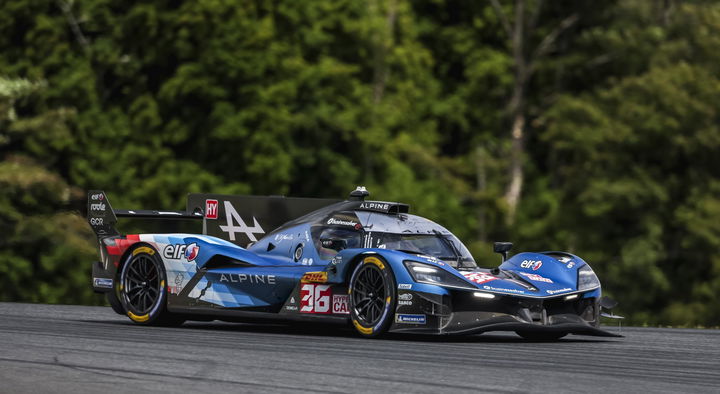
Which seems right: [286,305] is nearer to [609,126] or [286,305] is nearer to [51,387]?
[51,387]

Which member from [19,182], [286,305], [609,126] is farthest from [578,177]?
[286,305]

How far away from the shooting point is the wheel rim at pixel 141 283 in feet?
44.4

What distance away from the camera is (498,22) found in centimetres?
4862

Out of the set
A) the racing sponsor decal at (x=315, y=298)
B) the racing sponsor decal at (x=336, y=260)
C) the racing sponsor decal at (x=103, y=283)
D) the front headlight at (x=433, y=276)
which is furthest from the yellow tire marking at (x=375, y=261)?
the racing sponsor decal at (x=103, y=283)

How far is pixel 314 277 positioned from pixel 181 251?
69.9 inches

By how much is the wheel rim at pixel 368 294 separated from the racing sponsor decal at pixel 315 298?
0.32 meters

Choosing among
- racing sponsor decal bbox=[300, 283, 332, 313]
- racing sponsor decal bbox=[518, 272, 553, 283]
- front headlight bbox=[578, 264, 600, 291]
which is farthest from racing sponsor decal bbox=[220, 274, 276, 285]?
front headlight bbox=[578, 264, 600, 291]

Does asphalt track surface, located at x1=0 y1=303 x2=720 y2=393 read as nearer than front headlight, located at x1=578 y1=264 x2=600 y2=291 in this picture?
Yes

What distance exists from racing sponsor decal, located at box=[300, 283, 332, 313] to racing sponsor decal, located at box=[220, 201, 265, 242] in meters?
2.58

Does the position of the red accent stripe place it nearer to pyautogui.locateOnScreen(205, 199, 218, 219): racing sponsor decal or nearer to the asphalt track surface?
the asphalt track surface

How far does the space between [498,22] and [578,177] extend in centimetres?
818

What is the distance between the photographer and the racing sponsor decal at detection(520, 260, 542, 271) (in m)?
12.6

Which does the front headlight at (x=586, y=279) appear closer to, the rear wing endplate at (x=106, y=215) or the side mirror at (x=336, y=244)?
the side mirror at (x=336, y=244)

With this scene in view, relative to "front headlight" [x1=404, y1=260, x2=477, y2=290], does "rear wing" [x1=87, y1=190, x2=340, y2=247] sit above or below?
above
